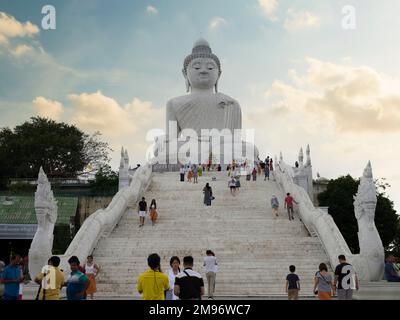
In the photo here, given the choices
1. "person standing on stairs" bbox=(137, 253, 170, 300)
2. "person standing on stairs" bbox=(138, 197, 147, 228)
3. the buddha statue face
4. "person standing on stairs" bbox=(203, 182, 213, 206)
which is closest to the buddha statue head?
the buddha statue face

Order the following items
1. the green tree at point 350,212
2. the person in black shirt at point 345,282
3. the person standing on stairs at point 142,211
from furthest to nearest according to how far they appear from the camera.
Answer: the green tree at point 350,212 < the person standing on stairs at point 142,211 < the person in black shirt at point 345,282

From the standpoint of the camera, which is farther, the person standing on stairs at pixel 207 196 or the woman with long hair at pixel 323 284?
the person standing on stairs at pixel 207 196

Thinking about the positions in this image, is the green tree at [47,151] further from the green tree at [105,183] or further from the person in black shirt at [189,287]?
the person in black shirt at [189,287]

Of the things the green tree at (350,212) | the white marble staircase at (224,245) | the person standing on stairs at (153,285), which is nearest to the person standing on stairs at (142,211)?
the white marble staircase at (224,245)

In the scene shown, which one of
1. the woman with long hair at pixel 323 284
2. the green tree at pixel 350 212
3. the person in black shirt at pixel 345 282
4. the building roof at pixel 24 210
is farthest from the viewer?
the green tree at pixel 350 212

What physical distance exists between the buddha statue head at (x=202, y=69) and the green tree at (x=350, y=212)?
443 inches

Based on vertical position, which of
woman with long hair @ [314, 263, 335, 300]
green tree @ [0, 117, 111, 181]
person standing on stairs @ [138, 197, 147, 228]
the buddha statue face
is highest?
the buddha statue face

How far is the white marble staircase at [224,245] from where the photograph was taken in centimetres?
1300

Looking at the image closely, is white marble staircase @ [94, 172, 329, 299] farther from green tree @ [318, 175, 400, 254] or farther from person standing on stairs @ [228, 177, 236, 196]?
green tree @ [318, 175, 400, 254]

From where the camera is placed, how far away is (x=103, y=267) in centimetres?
1380

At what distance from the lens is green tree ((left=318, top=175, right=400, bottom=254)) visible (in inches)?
1070

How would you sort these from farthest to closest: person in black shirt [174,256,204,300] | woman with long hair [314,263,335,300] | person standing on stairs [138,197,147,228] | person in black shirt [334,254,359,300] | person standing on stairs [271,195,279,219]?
person standing on stairs [271,195,279,219] → person standing on stairs [138,197,147,228] → woman with long hair [314,263,335,300] → person in black shirt [334,254,359,300] → person in black shirt [174,256,204,300]

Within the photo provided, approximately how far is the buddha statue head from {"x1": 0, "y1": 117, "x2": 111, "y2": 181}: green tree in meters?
8.58

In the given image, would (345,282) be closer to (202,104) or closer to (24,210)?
(24,210)
